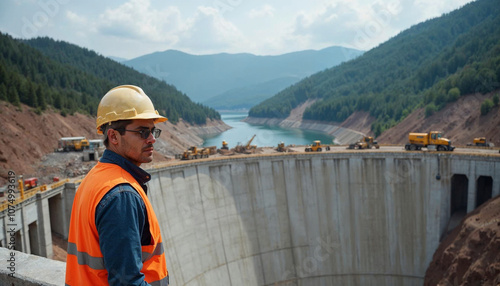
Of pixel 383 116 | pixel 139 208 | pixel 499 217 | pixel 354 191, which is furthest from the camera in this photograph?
pixel 383 116

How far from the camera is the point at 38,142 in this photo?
47.8 m

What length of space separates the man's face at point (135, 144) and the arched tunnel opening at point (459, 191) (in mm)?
38807

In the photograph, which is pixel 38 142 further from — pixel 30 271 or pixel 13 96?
pixel 30 271

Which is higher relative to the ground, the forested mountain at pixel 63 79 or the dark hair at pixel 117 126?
the forested mountain at pixel 63 79

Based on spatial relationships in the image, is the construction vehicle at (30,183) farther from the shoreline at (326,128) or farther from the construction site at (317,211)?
the shoreline at (326,128)

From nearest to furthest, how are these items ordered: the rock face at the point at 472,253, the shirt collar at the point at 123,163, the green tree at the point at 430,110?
1. the shirt collar at the point at 123,163
2. the rock face at the point at 472,253
3. the green tree at the point at 430,110

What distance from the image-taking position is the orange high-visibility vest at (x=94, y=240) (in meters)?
3.29

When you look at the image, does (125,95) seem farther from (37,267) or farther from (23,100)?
(23,100)

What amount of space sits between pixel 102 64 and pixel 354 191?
474 ft

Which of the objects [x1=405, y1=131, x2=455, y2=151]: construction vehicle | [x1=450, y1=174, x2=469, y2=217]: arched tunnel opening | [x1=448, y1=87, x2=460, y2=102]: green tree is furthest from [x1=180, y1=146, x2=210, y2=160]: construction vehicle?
[x1=448, y1=87, x2=460, y2=102]: green tree

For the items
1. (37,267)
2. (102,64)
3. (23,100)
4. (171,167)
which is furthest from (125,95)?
(102,64)

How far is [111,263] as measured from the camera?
3105 millimetres

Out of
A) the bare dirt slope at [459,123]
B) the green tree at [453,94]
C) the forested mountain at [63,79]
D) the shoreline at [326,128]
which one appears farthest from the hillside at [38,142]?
the shoreline at [326,128]

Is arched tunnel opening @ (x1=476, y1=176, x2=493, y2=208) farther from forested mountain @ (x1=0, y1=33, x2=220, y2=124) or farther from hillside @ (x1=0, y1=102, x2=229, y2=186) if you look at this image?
forested mountain @ (x1=0, y1=33, x2=220, y2=124)
